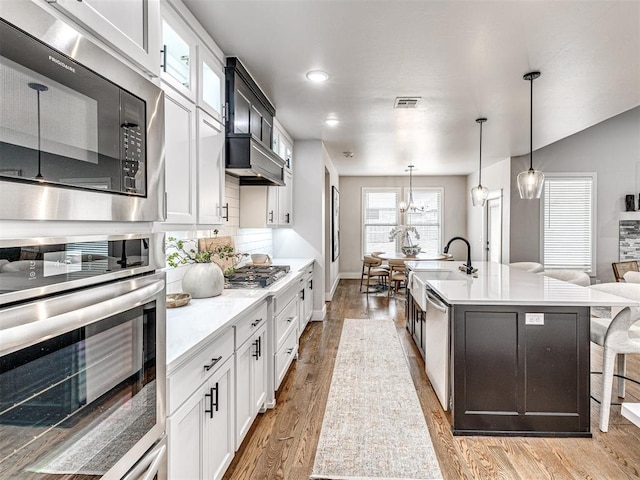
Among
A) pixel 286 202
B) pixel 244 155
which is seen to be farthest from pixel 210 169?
pixel 286 202

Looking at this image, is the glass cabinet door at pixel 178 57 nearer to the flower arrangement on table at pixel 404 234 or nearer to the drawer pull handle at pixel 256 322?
the drawer pull handle at pixel 256 322

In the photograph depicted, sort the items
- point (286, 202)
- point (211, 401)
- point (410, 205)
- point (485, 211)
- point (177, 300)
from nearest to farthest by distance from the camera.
→ point (211, 401) < point (177, 300) < point (286, 202) < point (485, 211) < point (410, 205)

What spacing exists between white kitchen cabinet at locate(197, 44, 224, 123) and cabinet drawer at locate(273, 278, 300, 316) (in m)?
1.36

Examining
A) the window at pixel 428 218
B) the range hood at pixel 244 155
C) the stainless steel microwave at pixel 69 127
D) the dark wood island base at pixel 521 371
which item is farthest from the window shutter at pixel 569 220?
the stainless steel microwave at pixel 69 127

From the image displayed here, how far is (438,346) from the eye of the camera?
115 inches

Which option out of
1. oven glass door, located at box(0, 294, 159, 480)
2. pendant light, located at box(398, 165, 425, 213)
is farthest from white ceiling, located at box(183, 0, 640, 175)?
pendant light, located at box(398, 165, 425, 213)

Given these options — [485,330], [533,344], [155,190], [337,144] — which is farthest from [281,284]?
[337,144]

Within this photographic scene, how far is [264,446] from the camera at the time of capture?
236 centimetres

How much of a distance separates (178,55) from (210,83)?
400 millimetres

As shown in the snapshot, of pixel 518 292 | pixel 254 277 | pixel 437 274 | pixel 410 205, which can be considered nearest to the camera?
pixel 518 292

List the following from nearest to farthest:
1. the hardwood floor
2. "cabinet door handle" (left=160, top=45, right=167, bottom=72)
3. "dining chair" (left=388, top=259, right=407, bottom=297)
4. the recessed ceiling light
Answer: "cabinet door handle" (left=160, top=45, right=167, bottom=72), the hardwood floor, the recessed ceiling light, "dining chair" (left=388, top=259, right=407, bottom=297)

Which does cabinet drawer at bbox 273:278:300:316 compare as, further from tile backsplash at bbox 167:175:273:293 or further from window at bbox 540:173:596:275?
window at bbox 540:173:596:275

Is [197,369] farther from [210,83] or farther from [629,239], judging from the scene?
[629,239]

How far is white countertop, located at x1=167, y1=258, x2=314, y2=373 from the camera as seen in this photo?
1461 mm
